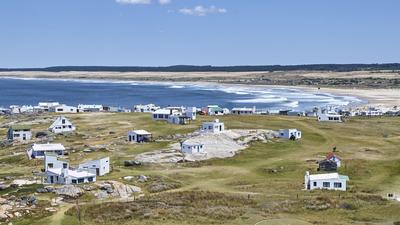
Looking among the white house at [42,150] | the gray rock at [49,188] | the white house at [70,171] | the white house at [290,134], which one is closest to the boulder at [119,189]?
the white house at [70,171]

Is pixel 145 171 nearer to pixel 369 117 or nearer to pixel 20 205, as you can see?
pixel 20 205

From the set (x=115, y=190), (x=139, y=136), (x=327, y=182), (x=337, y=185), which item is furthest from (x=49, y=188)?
(x=139, y=136)

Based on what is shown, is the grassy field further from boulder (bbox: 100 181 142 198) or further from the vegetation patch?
boulder (bbox: 100 181 142 198)

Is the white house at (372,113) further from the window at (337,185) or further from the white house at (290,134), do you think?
the window at (337,185)

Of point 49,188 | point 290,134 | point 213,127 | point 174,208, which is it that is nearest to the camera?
point 174,208

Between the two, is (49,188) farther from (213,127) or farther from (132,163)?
(213,127)

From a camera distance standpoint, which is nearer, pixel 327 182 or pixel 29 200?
pixel 29 200
